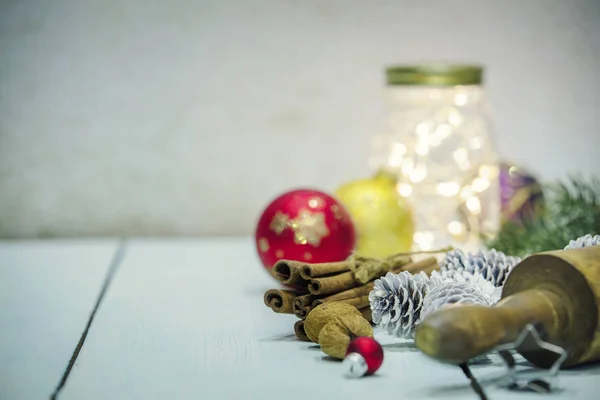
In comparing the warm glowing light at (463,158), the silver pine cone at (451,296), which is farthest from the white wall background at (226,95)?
the silver pine cone at (451,296)

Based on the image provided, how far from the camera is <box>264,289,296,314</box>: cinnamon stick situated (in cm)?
89

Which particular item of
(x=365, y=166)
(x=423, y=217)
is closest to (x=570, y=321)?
(x=423, y=217)

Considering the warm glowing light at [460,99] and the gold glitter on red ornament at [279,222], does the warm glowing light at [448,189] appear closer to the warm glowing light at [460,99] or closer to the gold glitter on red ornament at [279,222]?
the warm glowing light at [460,99]

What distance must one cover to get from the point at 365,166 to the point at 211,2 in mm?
462

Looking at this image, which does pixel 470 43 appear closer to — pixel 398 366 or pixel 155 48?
pixel 155 48

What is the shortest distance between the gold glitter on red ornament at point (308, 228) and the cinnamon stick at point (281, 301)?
0.60ft

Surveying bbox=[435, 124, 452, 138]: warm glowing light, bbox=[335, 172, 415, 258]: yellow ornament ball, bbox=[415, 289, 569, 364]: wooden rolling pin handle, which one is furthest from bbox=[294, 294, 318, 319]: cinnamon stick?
bbox=[435, 124, 452, 138]: warm glowing light

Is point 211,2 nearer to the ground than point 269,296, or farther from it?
farther from it

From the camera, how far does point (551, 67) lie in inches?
68.6

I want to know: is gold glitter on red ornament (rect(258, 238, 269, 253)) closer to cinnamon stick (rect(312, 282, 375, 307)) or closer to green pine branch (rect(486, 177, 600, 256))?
cinnamon stick (rect(312, 282, 375, 307))

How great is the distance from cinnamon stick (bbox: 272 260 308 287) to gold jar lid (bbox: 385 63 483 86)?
545 millimetres

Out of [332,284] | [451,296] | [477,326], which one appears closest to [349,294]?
[332,284]

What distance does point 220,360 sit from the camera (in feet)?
2.64

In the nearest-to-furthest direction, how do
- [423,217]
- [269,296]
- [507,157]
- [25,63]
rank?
[269,296], [423,217], [25,63], [507,157]
